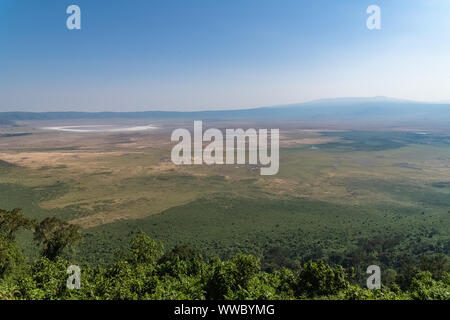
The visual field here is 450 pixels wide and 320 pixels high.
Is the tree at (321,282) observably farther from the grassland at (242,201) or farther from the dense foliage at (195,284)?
the grassland at (242,201)

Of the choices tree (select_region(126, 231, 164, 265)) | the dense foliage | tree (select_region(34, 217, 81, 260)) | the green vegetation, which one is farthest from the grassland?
the dense foliage

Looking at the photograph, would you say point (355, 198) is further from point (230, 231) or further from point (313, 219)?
point (230, 231)

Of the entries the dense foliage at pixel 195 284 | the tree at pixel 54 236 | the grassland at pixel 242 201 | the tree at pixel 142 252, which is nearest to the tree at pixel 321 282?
the dense foliage at pixel 195 284

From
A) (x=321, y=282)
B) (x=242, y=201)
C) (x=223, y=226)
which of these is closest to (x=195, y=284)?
(x=321, y=282)

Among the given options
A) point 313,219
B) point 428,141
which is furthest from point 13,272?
point 428,141

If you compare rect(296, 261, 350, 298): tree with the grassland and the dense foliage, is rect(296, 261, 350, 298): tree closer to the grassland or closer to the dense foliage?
the dense foliage
